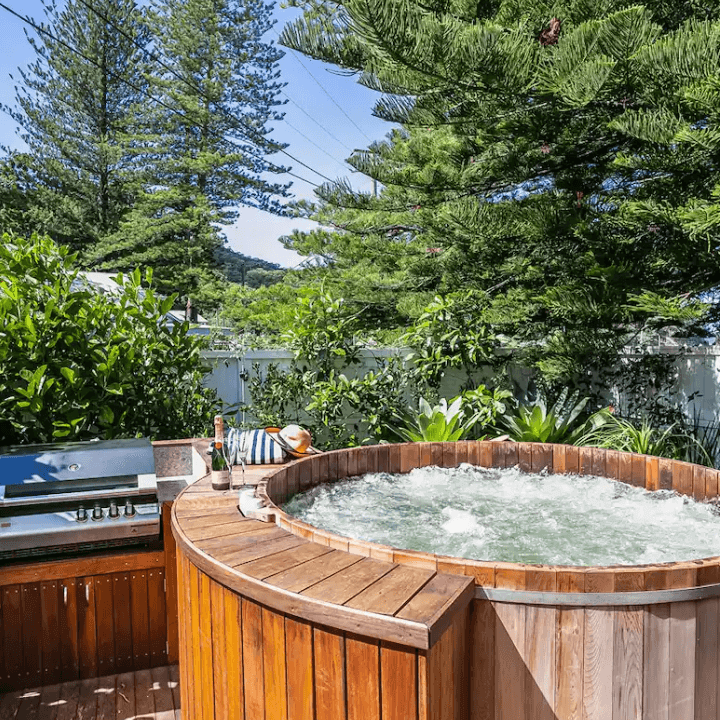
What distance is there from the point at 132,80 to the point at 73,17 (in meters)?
1.63

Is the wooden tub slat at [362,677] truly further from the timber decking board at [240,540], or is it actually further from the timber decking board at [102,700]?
the timber decking board at [102,700]

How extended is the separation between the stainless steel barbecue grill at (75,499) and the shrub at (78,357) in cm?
35

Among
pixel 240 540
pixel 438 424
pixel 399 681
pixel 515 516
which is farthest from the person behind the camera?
pixel 438 424

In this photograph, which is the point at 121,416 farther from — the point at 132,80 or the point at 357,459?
the point at 132,80

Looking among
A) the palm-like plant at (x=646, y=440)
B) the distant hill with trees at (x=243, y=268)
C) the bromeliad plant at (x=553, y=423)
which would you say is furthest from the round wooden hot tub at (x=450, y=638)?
the distant hill with trees at (x=243, y=268)

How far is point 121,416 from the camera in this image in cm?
293

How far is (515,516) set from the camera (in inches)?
97.7

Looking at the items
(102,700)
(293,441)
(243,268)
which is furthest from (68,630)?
(243,268)

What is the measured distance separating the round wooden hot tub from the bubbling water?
58cm

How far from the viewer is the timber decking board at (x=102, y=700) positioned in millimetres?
2072

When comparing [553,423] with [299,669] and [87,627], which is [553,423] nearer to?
[87,627]

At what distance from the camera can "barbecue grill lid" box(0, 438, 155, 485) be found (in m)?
2.20

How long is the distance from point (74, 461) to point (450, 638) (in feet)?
5.20

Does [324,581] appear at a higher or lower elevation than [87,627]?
higher
